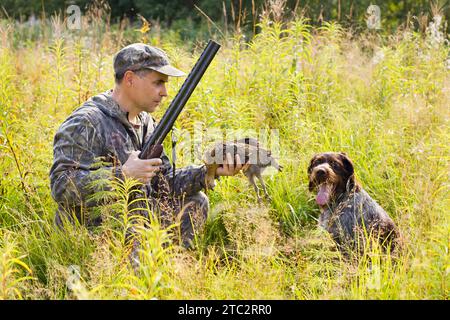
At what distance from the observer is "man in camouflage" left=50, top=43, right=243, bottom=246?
4.09 metres

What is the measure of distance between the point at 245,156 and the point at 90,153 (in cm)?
108

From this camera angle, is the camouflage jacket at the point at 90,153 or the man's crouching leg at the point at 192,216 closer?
the camouflage jacket at the point at 90,153

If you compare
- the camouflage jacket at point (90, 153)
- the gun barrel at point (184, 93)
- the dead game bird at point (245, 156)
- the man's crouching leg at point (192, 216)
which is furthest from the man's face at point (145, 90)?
the man's crouching leg at point (192, 216)

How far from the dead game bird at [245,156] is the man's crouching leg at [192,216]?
0.26 meters

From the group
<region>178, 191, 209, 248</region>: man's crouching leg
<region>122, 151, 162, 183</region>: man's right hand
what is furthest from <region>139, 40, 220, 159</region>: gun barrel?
<region>178, 191, 209, 248</region>: man's crouching leg

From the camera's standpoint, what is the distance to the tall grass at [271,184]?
3479mm

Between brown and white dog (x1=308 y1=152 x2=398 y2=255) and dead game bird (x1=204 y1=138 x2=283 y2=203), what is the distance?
377 mm

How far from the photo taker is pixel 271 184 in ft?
17.4

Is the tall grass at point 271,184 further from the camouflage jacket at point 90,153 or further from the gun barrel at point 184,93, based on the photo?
the gun barrel at point 184,93

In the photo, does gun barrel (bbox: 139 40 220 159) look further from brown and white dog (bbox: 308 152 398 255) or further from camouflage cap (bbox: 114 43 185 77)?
brown and white dog (bbox: 308 152 398 255)

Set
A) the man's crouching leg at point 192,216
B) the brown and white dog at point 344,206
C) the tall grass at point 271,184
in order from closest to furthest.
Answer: the tall grass at point 271,184
the brown and white dog at point 344,206
the man's crouching leg at point 192,216

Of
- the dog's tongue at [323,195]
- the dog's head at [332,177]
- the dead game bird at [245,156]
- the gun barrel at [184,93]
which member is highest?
the gun barrel at [184,93]
